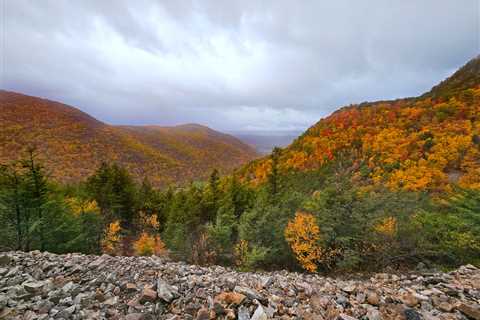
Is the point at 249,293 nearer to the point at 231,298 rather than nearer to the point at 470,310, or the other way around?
the point at 231,298

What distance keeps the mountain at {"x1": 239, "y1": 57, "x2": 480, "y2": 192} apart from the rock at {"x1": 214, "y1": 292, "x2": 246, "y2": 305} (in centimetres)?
2733

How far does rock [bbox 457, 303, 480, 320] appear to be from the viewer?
4.20m

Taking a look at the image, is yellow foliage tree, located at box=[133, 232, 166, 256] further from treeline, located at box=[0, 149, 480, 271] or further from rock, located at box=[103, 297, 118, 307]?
rock, located at box=[103, 297, 118, 307]

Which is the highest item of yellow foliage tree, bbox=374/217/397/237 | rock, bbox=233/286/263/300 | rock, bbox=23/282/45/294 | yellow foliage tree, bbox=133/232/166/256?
rock, bbox=233/286/263/300

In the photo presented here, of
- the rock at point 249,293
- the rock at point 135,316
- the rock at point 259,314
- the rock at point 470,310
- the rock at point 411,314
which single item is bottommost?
the rock at point 135,316

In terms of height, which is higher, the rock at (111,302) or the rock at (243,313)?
the rock at (243,313)

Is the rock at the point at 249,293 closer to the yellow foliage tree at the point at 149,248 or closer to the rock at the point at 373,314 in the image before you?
the rock at the point at 373,314

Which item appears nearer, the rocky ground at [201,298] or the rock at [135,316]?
the rock at [135,316]

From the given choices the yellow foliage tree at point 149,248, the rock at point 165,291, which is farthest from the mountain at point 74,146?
the rock at point 165,291

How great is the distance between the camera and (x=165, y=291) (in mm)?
5035

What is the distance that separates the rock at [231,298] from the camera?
4.53 metres

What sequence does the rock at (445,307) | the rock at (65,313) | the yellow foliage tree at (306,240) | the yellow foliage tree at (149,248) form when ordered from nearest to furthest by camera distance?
the rock at (65,313), the rock at (445,307), the yellow foliage tree at (306,240), the yellow foliage tree at (149,248)

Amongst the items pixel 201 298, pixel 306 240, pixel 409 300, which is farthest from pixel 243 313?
pixel 306 240

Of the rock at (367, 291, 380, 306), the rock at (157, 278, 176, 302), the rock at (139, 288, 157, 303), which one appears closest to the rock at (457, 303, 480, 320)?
the rock at (367, 291, 380, 306)
